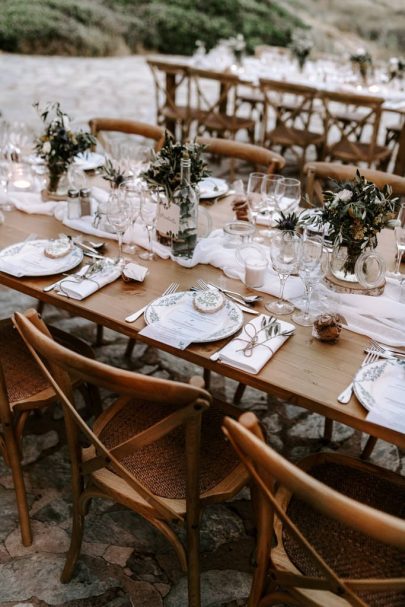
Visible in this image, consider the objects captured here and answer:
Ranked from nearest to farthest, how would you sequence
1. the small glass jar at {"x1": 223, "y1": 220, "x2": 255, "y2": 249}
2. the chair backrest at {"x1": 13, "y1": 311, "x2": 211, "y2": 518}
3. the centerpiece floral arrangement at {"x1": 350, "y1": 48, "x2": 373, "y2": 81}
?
the chair backrest at {"x1": 13, "y1": 311, "x2": 211, "y2": 518}
the small glass jar at {"x1": 223, "y1": 220, "x2": 255, "y2": 249}
the centerpiece floral arrangement at {"x1": 350, "y1": 48, "x2": 373, "y2": 81}

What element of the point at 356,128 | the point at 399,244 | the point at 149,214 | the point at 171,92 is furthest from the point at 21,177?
the point at 171,92

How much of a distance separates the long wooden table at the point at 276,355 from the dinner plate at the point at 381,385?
3 cm

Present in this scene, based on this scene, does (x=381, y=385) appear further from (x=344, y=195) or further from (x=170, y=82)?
(x=170, y=82)

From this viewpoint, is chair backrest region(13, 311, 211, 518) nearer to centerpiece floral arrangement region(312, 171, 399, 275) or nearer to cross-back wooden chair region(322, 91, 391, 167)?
centerpiece floral arrangement region(312, 171, 399, 275)

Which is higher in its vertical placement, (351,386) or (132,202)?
(132,202)

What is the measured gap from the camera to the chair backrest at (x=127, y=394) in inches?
43.5

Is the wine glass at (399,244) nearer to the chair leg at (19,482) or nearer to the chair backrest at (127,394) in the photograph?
the chair backrest at (127,394)

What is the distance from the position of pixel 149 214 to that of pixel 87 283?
0.43 metres

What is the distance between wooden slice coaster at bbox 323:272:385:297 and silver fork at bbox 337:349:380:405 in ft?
0.90

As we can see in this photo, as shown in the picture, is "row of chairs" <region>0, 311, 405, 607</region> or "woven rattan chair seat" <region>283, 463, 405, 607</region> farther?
"woven rattan chair seat" <region>283, 463, 405, 607</region>

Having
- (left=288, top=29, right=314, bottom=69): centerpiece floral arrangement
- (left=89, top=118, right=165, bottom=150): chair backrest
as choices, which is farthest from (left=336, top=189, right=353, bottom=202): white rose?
(left=288, top=29, right=314, bottom=69): centerpiece floral arrangement

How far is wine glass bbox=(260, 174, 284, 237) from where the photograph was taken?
215 centimetres

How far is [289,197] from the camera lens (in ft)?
7.32

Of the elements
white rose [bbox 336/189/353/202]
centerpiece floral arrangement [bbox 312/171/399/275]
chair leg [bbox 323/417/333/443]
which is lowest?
chair leg [bbox 323/417/333/443]
